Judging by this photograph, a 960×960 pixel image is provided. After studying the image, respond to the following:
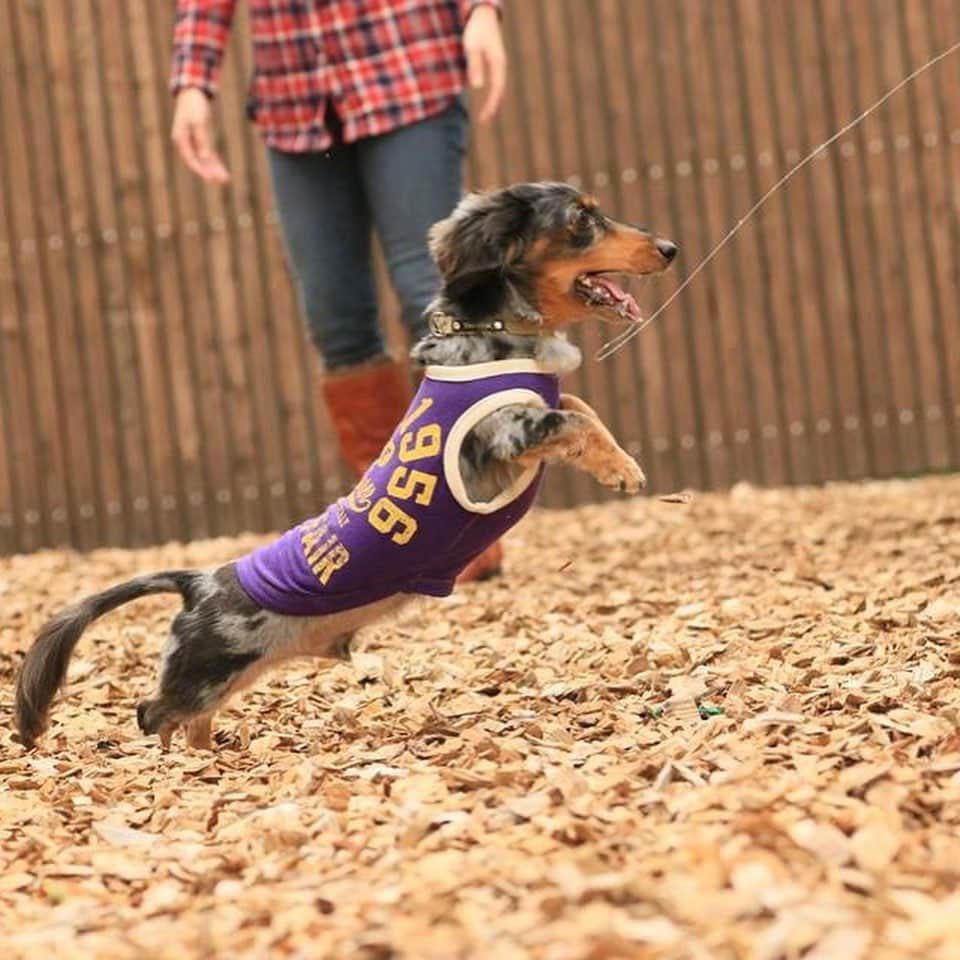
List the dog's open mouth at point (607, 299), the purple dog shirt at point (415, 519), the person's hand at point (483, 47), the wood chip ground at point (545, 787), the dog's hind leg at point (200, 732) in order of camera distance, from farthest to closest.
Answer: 1. the person's hand at point (483, 47)
2. the dog's open mouth at point (607, 299)
3. the dog's hind leg at point (200, 732)
4. the purple dog shirt at point (415, 519)
5. the wood chip ground at point (545, 787)

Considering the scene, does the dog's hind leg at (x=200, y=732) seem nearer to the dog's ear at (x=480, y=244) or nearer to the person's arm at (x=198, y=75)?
the dog's ear at (x=480, y=244)

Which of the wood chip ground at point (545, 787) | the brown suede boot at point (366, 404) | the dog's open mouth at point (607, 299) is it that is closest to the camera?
the wood chip ground at point (545, 787)

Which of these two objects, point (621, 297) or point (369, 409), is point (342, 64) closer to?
point (369, 409)

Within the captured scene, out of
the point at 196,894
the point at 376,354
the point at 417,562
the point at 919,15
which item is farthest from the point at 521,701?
the point at 919,15

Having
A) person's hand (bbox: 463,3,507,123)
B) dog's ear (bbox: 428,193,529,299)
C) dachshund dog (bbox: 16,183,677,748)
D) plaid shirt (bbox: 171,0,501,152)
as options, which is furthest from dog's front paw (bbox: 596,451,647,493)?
plaid shirt (bbox: 171,0,501,152)

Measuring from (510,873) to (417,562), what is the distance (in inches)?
47.7

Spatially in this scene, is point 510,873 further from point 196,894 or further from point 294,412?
point 294,412

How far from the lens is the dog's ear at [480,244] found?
11.4 ft

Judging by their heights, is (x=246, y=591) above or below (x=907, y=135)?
below

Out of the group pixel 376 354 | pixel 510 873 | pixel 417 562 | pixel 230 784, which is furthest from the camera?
pixel 376 354

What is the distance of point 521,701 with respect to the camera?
353cm

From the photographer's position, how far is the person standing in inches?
187

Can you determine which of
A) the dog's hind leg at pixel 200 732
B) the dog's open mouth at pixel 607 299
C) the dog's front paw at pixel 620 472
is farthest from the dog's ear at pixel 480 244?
the dog's hind leg at pixel 200 732

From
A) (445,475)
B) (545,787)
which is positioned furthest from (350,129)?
(545,787)
